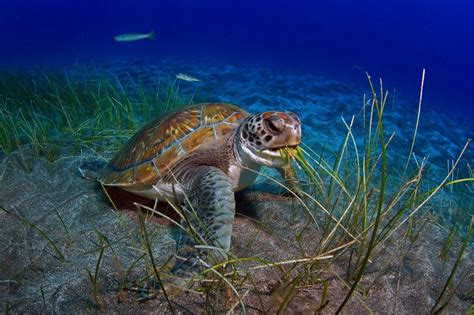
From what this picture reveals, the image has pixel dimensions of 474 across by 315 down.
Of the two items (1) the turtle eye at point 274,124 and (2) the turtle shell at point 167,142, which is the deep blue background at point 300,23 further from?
(1) the turtle eye at point 274,124

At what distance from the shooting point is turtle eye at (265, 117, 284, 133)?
234cm

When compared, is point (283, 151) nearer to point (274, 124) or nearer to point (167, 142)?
point (274, 124)

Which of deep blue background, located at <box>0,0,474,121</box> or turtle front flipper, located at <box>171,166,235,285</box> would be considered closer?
turtle front flipper, located at <box>171,166,235,285</box>

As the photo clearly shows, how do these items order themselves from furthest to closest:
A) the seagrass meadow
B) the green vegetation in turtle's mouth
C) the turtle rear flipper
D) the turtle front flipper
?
the turtle rear flipper
the green vegetation in turtle's mouth
the turtle front flipper
the seagrass meadow

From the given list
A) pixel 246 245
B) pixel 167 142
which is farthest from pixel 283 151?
pixel 167 142

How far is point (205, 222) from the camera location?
2.07m

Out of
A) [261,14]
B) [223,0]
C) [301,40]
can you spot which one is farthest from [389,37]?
[223,0]

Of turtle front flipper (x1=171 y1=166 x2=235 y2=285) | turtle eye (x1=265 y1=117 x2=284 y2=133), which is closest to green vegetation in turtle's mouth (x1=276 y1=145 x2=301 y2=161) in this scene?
turtle eye (x1=265 y1=117 x2=284 y2=133)

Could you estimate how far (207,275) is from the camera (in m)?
1.62

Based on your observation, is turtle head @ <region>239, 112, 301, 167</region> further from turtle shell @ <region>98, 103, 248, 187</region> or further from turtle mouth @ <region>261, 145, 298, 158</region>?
turtle shell @ <region>98, 103, 248, 187</region>

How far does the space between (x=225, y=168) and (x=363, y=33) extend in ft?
315

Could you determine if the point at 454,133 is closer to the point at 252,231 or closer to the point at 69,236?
the point at 252,231

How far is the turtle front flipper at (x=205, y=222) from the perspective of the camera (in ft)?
5.53

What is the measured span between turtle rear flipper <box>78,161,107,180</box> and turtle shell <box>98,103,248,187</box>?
0.25 metres
